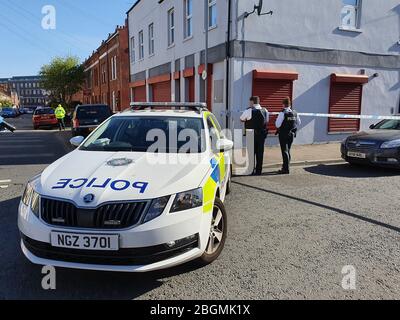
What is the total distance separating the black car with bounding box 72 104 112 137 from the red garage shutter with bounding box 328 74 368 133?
883 centimetres

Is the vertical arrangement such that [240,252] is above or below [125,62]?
below

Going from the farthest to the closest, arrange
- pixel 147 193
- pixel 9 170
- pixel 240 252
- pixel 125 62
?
pixel 125 62 → pixel 9 170 → pixel 240 252 → pixel 147 193

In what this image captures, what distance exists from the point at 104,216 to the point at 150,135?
1.84 m

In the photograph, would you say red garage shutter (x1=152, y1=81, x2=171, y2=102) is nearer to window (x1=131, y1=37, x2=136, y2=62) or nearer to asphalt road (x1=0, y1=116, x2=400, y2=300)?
window (x1=131, y1=37, x2=136, y2=62)

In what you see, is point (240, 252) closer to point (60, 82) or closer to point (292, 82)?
point (292, 82)

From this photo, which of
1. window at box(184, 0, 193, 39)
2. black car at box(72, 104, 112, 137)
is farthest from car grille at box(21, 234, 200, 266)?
window at box(184, 0, 193, 39)

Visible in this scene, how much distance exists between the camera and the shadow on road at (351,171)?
872 centimetres

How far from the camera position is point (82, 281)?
11.4 feet

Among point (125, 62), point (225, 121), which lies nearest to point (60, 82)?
point (125, 62)

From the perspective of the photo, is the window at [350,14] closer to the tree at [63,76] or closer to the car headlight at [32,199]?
the car headlight at [32,199]

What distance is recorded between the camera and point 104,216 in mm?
3111

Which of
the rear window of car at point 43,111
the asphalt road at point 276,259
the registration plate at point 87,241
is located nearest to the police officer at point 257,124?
the asphalt road at point 276,259

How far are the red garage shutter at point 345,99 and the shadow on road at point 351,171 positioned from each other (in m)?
4.53

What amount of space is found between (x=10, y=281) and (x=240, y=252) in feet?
7.79
